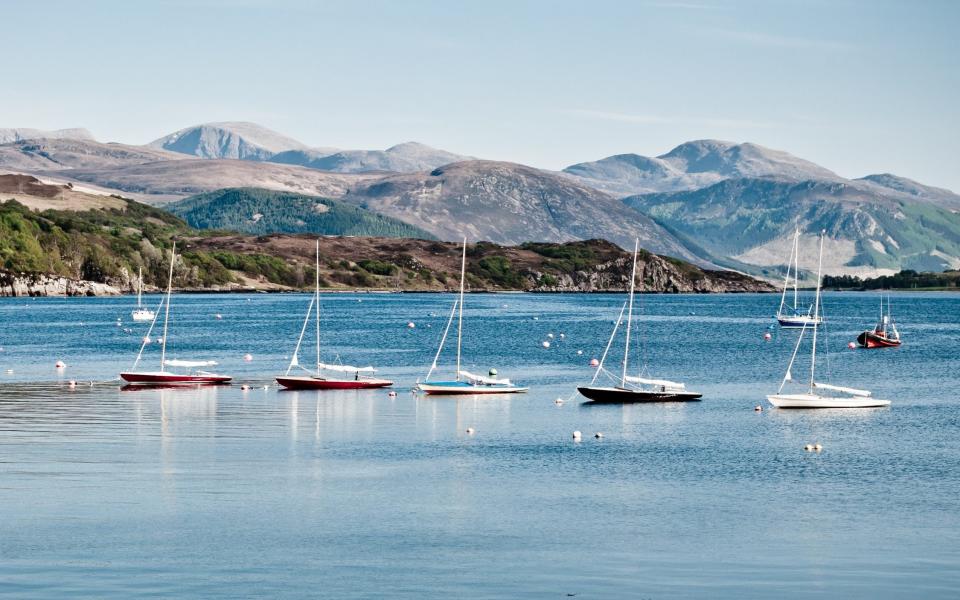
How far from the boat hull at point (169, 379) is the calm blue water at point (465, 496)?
248 cm

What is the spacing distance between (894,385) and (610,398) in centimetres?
3185

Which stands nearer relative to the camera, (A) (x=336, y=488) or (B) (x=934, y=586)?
A: (B) (x=934, y=586)

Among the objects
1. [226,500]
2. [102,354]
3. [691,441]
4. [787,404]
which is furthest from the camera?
[102,354]

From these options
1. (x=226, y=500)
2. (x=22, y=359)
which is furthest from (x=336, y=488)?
(x=22, y=359)

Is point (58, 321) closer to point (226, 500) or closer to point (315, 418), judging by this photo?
point (315, 418)

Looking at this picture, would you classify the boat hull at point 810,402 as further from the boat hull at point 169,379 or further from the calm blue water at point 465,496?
the boat hull at point 169,379

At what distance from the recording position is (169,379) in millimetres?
98938

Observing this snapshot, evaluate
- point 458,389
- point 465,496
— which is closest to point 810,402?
point 458,389

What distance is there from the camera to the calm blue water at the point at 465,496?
39719 mm

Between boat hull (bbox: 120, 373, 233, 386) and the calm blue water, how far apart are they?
248 centimetres

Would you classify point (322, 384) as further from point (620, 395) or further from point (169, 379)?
point (620, 395)

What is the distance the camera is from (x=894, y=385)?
354ft

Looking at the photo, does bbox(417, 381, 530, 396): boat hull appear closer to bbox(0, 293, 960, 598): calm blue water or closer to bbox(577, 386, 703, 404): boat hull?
bbox(0, 293, 960, 598): calm blue water

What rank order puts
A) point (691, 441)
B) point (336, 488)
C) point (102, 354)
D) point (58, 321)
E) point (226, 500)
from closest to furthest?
point (226, 500) < point (336, 488) < point (691, 441) < point (102, 354) < point (58, 321)
